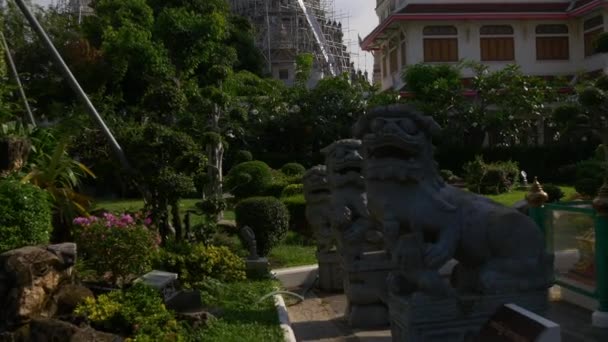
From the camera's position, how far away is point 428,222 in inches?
191

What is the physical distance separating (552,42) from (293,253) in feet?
83.7

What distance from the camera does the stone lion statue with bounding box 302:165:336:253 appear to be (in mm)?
8680

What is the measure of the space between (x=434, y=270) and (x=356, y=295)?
7.28 feet

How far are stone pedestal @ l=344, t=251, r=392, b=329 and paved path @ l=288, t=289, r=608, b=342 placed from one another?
14 cm

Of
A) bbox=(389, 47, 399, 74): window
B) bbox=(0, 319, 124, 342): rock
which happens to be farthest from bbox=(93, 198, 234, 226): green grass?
bbox=(389, 47, 399, 74): window

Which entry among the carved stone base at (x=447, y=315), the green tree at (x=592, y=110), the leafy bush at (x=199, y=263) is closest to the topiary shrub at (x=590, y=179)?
the green tree at (x=592, y=110)

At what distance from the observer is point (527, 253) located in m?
4.92

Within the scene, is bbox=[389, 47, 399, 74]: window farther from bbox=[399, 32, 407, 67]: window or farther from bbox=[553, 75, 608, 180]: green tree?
bbox=[553, 75, 608, 180]: green tree

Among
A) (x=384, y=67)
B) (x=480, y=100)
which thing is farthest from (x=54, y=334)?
(x=384, y=67)

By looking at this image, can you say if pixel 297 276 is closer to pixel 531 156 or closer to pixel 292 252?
pixel 292 252

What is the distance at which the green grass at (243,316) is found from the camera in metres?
6.16

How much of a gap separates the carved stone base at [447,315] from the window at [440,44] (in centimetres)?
2874

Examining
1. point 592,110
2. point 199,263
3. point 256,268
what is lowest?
point 256,268

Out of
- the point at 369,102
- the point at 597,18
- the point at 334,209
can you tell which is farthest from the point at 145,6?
the point at 597,18
